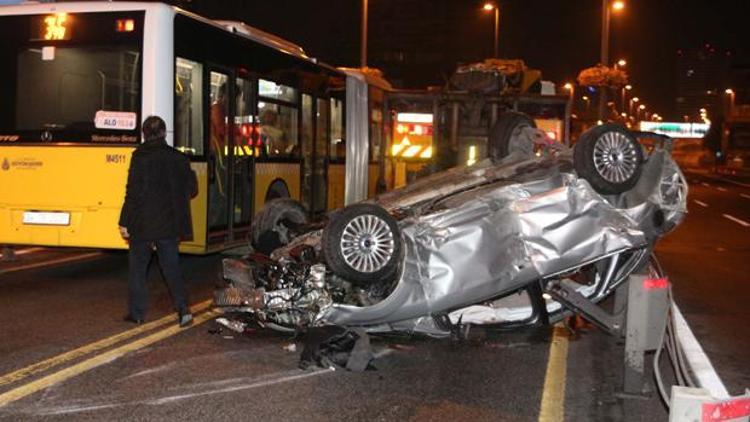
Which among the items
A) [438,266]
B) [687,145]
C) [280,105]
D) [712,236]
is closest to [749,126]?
[687,145]

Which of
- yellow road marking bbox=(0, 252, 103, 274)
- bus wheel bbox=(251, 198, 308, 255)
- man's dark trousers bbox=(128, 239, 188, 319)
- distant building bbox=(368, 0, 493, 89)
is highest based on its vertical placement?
distant building bbox=(368, 0, 493, 89)

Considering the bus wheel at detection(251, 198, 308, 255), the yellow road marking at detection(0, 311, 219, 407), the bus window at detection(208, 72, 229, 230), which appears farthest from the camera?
the bus window at detection(208, 72, 229, 230)

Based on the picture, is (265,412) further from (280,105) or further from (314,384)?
(280,105)

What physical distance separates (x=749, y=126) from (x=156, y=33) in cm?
7131

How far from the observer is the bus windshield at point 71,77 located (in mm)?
8953

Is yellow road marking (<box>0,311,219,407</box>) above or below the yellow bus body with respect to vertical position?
below

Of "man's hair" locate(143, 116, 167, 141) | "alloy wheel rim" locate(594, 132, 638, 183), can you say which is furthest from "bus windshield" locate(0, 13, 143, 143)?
"alloy wheel rim" locate(594, 132, 638, 183)

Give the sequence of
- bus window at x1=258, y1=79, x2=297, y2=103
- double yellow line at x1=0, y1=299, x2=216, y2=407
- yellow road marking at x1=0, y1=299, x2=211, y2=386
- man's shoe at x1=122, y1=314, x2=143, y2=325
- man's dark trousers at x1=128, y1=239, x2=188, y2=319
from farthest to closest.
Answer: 1. bus window at x1=258, y1=79, x2=297, y2=103
2. man's shoe at x1=122, y1=314, x2=143, y2=325
3. man's dark trousers at x1=128, y1=239, x2=188, y2=319
4. yellow road marking at x1=0, y1=299, x2=211, y2=386
5. double yellow line at x1=0, y1=299, x2=216, y2=407

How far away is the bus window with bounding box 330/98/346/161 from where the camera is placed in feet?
46.4

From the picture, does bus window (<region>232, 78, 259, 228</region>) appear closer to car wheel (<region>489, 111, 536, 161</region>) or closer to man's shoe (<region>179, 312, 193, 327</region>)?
man's shoe (<region>179, 312, 193, 327</region>)

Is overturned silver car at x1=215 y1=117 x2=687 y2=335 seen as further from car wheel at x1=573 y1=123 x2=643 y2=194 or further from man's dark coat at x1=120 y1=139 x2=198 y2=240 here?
man's dark coat at x1=120 y1=139 x2=198 y2=240

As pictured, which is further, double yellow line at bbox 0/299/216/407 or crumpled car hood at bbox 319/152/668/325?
crumpled car hood at bbox 319/152/668/325

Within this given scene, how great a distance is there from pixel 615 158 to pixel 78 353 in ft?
14.2

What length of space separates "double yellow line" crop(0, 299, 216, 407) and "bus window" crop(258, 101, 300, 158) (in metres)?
4.15
